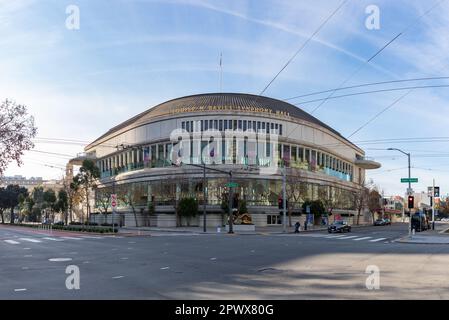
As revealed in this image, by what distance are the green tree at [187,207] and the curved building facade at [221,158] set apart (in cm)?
246

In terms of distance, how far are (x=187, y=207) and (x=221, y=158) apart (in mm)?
10894

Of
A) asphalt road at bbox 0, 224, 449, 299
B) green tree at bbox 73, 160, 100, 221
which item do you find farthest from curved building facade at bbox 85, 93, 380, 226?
asphalt road at bbox 0, 224, 449, 299

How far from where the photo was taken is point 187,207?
6962 centimetres

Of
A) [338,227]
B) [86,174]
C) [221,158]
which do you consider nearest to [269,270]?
[338,227]

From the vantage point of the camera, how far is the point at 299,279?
1277 cm

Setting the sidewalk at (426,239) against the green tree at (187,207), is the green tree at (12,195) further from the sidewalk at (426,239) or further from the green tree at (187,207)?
the sidewalk at (426,239)

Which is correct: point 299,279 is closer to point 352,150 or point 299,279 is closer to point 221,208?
point 221,208

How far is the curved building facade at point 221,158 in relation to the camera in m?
72.9

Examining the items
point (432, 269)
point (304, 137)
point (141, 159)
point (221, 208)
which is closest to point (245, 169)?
point (221, 208)

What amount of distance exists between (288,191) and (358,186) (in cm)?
4286

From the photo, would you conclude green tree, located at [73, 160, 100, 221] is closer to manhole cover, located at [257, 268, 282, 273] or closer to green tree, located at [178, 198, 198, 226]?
green tree, located at [178, 198, 198, 226]

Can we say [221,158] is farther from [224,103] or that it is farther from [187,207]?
[224,103]

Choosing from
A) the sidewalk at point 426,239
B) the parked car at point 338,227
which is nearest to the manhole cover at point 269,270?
the sidewalk at point 426,239
